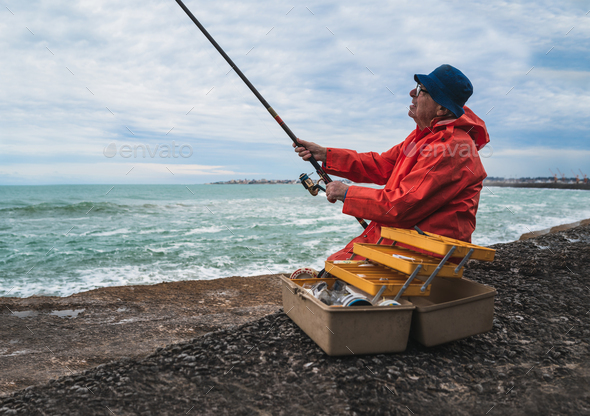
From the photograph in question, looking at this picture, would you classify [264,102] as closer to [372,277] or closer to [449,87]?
[449,87]

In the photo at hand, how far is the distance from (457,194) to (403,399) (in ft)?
4.46

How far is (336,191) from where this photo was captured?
2.85 m

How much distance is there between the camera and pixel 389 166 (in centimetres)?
384

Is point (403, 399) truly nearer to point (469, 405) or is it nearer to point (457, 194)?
point (469, 405)

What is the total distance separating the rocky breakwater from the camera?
6.68 feet

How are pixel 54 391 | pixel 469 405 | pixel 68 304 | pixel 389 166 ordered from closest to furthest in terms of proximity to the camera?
pixel 469 405 < pixel 54 391 < pixel 389 166 < pixel 68 304

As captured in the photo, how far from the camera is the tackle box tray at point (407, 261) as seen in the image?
222cm

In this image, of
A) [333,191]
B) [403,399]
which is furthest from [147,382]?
[333,191]

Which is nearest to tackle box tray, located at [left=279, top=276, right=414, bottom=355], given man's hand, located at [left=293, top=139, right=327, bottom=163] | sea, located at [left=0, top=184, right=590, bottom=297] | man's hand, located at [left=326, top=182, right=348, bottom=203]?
man's hand, located at [left=326, top=182, right=348, bottom=203]

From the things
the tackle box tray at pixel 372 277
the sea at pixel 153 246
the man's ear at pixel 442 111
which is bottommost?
the sea at pixel 153 246

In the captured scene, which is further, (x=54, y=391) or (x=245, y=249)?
(x=245, y=249)

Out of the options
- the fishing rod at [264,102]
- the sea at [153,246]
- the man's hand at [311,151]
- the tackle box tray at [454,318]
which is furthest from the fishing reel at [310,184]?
the sea at [153,246]

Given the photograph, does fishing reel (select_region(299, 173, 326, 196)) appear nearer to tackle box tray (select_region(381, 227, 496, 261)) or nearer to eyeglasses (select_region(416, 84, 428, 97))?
eyeglasses (select_region(416, 84, 428, 97))

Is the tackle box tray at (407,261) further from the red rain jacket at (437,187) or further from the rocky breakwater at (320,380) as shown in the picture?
the rocky breakwater at (320,380)
